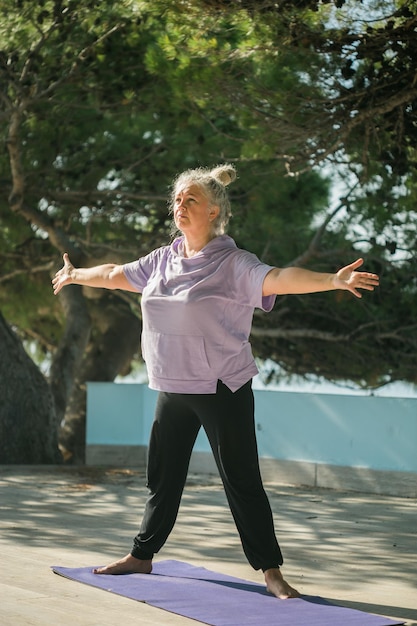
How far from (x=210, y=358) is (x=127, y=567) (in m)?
0.90

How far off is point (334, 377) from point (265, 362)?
1.16 m

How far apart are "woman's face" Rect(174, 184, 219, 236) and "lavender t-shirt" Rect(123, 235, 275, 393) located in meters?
0.08

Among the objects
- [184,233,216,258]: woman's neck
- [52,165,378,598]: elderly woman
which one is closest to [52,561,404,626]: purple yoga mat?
[52,165,378,598]: elderly woman

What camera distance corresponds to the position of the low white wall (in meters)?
7.49

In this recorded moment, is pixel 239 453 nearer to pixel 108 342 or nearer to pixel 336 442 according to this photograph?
pixel 336 442

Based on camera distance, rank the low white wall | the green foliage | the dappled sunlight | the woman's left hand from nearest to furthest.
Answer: the woman's left hand, the dappled sunlight, the green foliage, the low white wall

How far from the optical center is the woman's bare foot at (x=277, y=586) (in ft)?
12.5

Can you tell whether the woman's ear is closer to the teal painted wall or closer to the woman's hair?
the woman's hair

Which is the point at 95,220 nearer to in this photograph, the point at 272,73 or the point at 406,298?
the point at 406,298

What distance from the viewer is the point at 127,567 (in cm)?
416

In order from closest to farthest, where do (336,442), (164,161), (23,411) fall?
(336,442) → (23,411) → (164,161)

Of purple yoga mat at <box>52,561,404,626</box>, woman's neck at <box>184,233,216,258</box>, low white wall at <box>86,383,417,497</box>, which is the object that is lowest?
purple yoga mat at <box>52,561,404,626</box>

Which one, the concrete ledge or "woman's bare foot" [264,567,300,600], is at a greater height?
the concrete ledge

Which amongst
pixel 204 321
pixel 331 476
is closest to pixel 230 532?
pixel 204 321
